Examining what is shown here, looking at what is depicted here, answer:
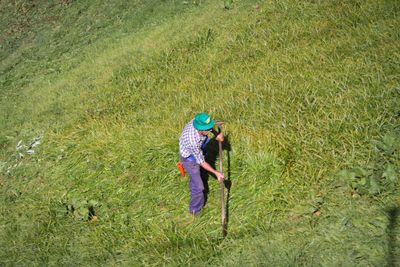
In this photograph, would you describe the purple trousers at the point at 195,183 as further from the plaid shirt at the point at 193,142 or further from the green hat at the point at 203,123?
the green hat at the point at 203,123

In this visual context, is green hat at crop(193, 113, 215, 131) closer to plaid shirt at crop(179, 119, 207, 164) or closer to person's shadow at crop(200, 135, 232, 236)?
plaid shirt at crop(179, 119, 207, 164)

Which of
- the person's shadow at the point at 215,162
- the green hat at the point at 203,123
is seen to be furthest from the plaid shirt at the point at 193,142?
the person's shadow at the point at 215,162

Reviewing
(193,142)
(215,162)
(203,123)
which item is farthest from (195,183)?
(203,123)

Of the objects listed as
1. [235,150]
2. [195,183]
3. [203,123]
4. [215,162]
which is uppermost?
[203,123]

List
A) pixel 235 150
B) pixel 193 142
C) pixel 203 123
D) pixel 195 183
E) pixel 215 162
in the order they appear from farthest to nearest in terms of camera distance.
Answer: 1. pixel 215 162
2. pixel 235 150
3. pixel 195 183
4. pixel 193 142
5. pixel 203 123

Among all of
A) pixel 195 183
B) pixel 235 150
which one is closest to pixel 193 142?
pixel 195 183

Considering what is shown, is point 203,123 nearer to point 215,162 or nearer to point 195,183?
point 195,183

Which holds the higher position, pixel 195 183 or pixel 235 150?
pixel 195 183

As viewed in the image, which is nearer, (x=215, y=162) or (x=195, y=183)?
(x=195, y=183)

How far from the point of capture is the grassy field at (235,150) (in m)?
5.26

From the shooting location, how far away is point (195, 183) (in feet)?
19.0

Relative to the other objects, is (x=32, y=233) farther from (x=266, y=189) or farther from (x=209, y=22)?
(x=209, y=22)

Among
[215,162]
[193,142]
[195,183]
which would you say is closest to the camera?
[193,142]

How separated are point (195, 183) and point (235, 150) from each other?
3.06 feet
